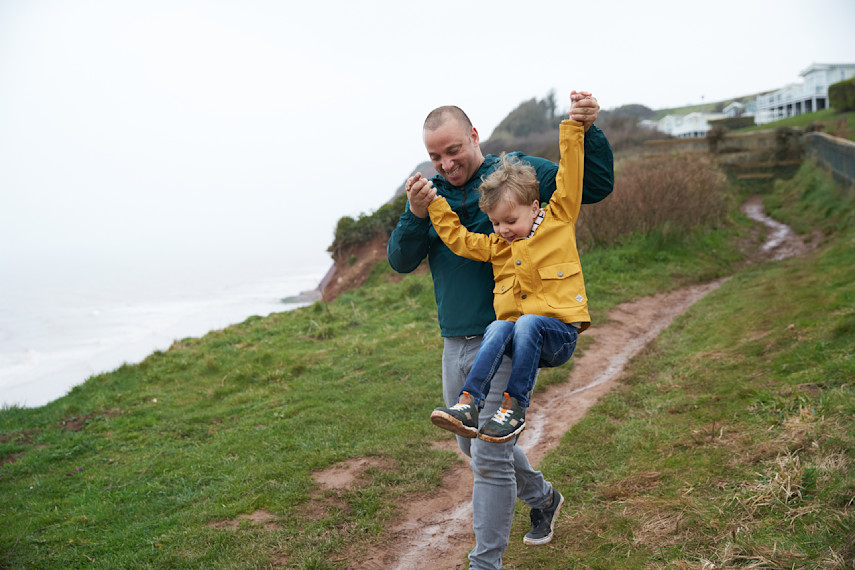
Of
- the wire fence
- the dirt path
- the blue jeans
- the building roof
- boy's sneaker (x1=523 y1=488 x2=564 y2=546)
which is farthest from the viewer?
the building roof

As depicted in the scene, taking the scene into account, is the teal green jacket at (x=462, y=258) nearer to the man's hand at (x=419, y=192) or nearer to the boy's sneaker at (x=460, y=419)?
the man's hand at (x=419, y=192)

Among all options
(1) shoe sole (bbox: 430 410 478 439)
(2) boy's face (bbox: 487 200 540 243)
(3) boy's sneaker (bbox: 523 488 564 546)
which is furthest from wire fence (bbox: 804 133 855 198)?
(1) shoe sole (bbox: 430 410 478 439)

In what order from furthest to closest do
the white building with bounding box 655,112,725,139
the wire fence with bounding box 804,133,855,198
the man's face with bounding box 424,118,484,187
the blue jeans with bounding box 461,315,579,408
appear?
the white building with bounding box 655,112,725,139 → the wire fence with bounding box 804,133,855,198 → the man's face with bounding box 424,118,484,187 → the blue jeans with bounding box 461,315,579,408

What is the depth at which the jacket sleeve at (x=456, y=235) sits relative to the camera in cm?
288

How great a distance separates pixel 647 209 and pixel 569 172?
1260cm

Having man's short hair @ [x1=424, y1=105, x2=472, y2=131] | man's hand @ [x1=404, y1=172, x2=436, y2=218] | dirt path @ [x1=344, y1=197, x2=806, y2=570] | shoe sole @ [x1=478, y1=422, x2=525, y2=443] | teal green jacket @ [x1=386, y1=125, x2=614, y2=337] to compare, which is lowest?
dirt path @ [x1=344, y1=197, x2=806, y2=570]

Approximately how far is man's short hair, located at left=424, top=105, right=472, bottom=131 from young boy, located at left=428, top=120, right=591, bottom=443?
30 cm

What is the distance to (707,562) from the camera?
2.76 m

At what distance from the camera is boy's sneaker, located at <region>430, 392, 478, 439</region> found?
2559 mm

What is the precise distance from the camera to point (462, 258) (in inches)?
120

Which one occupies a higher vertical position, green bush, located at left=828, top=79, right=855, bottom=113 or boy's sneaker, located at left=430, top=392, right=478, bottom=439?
green bush, located at left=828, top=79, right=855, bottom=113

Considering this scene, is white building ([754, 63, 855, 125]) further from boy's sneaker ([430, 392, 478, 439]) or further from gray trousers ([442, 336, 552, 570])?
boy's sneaker ([430, 392, 478, 439])

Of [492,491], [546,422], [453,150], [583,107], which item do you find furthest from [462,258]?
[546,422]

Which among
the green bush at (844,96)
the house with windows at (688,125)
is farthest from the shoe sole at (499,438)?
the house with windows at (688,125)
